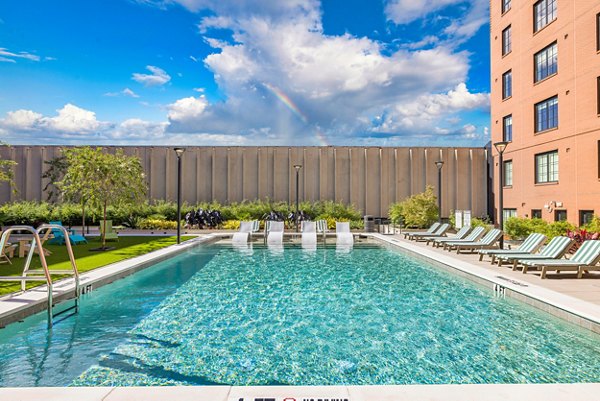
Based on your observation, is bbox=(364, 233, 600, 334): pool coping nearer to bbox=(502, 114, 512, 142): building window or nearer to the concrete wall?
bbox=(502, 114, 512, 142): building window

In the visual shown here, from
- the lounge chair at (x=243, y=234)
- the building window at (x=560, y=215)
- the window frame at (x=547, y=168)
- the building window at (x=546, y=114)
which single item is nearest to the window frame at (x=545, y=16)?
the building window at (x=546, y=114)

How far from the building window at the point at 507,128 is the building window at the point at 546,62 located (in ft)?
10.9

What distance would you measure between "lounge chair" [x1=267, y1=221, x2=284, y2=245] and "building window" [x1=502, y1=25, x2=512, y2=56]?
55.4 ft

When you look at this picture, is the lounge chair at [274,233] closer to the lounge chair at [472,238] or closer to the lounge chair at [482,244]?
the lounge chair at [472,238]

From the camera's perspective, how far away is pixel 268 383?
4.64m

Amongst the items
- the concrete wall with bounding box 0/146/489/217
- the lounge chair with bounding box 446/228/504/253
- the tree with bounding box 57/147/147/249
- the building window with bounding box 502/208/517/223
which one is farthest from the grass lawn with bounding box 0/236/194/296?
the building window with bounding box 502/208/517/223

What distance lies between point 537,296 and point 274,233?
14.3m

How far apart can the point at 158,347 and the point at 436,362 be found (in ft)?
12.1

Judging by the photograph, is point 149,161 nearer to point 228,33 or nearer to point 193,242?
point 228,33

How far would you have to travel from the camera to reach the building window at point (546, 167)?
2050 centimetres

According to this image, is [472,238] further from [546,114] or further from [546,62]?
[546,62]

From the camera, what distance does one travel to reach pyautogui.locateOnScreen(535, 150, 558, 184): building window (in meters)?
20.5

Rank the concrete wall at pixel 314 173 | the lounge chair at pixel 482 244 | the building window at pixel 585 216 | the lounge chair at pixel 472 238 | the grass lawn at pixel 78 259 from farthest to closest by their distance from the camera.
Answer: the concrete wall at pixel 314 173
the building window at pixel 585 216
the lounge chair at pixel 472 238
the lounge chair at pixel 482 244
the grass lawn at pixel 78 259

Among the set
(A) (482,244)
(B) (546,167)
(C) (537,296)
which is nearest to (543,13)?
(B) (546,167)
